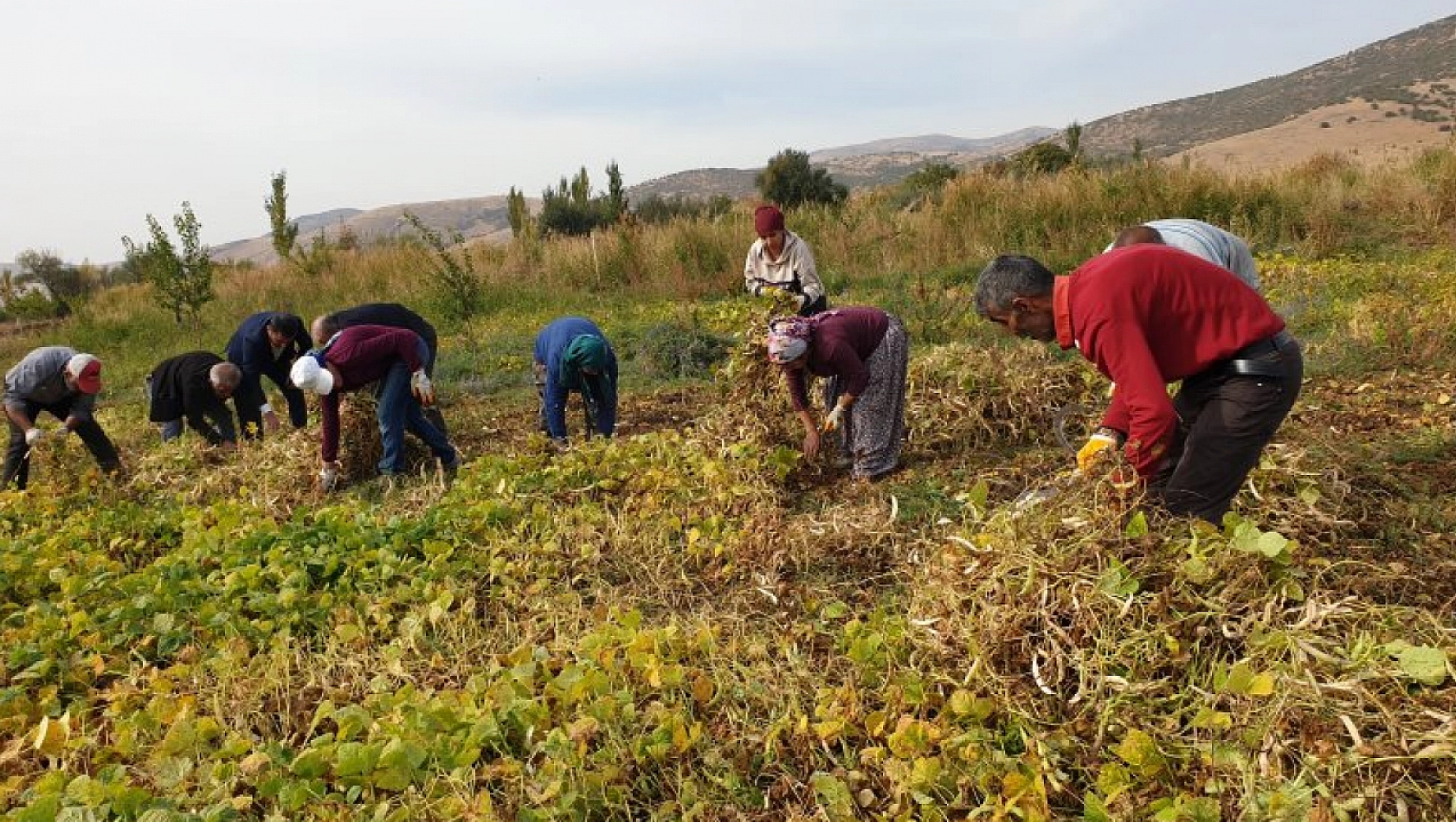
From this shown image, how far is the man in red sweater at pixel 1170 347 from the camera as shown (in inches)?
86.6

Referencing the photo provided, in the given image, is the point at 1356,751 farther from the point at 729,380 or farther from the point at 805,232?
the point at 805,232

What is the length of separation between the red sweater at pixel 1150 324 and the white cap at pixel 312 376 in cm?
387

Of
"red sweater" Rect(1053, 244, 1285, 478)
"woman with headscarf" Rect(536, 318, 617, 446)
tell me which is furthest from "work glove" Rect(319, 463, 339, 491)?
"red sweater" Rect(1053, 244, 1285, 478)

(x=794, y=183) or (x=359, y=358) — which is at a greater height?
(x=794, y=183)

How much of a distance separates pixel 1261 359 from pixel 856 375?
2.02m

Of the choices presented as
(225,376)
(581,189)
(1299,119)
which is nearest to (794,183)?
(581,189)

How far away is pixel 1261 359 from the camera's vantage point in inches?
92.9

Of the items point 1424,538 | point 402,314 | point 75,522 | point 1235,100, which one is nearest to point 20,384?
point 75,522

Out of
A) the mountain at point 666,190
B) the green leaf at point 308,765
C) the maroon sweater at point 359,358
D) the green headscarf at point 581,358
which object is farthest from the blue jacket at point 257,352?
the mountain at point 666,190

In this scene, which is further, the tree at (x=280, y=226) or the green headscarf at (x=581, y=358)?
the tree at (x=280, y=226)

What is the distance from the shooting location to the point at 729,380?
5383 millimetres

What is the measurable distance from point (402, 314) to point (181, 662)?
3456 mm

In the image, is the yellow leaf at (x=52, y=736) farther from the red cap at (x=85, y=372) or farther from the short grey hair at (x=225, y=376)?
the red cap at (x=85, y=372)

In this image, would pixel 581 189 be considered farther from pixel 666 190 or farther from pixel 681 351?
pixel 666 190
